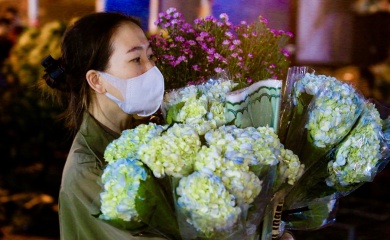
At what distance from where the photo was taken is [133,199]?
1.44m

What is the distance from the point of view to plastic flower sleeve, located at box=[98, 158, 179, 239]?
1.44m

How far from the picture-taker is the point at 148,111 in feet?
6.55

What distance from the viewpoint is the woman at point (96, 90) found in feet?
5.89

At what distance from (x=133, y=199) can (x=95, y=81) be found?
2.16ft

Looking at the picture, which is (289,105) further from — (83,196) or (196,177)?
(83,196)

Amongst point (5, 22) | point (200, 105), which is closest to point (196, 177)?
point (200, 105)

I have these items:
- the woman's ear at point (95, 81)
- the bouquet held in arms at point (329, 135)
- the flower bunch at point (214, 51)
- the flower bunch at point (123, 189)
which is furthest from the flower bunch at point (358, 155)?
the woman's ear at point (95, 81)

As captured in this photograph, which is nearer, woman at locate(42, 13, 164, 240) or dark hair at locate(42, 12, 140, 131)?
woman at locate(42, 13, 164, 240)

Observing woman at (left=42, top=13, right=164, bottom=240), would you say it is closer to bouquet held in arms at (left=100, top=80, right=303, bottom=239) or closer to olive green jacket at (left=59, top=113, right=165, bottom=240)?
olive green jacket at (left=59, top=113, right=165, bottom=240)

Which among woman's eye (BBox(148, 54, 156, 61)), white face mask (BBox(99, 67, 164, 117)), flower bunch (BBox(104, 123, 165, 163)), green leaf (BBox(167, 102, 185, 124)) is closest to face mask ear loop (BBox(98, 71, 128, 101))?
white face mask (BBox(99, 67, 164, 117))

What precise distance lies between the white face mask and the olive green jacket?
0.18 metres

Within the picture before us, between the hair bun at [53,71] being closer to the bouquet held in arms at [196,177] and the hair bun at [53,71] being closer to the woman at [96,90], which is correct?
the woman at [96,90]

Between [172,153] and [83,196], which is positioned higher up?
[172,153]

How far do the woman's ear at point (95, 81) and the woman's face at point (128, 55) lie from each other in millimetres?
48
